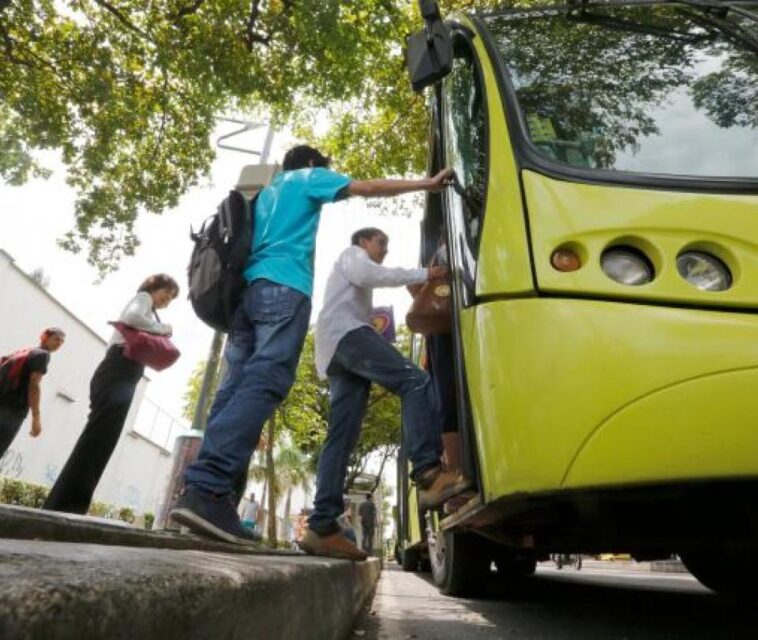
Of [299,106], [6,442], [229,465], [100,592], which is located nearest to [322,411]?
[299,106]

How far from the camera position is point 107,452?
384 cm

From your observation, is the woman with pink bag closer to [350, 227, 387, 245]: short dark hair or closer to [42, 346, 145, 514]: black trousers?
[42, 346, 145, 514]: black trousers

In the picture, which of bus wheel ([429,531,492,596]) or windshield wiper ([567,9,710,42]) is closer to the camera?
windshield wiper ([567,9,710,42])

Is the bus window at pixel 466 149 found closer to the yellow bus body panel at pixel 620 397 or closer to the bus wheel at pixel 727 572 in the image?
the yellow bus body panel at pixel 620 397

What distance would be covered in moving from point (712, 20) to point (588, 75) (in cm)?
85

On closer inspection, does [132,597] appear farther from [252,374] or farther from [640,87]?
[640,87]

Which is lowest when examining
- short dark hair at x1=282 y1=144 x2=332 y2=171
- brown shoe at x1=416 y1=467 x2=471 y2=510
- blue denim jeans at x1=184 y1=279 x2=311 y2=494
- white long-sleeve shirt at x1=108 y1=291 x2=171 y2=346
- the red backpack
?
brown shoe at x1=416 y1=467 x2=471 y2=510

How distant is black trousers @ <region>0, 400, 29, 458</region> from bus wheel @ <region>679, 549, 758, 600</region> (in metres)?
4.74

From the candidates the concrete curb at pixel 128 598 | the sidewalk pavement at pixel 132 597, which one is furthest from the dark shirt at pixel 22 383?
the concrete curb at pixel 128 598

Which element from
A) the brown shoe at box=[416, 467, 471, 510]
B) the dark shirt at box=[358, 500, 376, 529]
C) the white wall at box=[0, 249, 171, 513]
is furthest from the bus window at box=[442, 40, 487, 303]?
the dark shirt at box=[358, 500, 376, 529]

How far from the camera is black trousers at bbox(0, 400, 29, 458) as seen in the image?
462cm

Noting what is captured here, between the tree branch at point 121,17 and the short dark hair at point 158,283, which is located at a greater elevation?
the tree branch at point 121,17

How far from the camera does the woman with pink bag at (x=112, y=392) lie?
3691mm

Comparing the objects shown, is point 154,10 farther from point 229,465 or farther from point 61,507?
point 229,465
